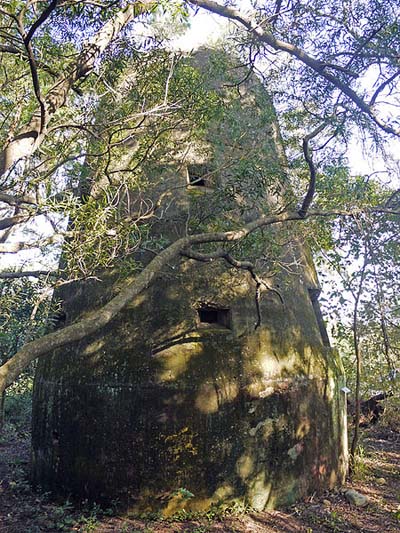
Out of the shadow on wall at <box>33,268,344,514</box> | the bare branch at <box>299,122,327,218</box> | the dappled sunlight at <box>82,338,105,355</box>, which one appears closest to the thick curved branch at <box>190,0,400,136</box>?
the bare branch at <box>299,122,327,218</box>

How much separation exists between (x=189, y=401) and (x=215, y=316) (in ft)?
4.97

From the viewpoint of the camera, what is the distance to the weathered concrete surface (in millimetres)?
6457

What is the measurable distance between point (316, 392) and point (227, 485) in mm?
2035

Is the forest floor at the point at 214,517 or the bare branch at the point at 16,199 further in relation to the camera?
the forest floor at the point at 214,517

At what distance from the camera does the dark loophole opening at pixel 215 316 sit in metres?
7.42

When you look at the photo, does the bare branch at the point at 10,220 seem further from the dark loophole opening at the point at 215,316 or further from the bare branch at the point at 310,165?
the bare branch at the point at 310,165

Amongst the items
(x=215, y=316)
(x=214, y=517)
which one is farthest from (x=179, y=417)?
(x=215, y=316)

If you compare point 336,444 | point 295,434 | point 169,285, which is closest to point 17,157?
point 169,285

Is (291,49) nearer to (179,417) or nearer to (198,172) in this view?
(198,172)

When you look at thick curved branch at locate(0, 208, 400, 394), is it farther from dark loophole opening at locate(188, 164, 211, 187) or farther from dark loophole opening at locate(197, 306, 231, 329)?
dark loophole opening at locate(188, 164, 211, 187)

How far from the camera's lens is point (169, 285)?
7.38 metres

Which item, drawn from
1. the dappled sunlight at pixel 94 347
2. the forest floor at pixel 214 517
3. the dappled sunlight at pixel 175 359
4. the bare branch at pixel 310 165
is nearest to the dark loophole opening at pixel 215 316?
the dappled sunlight at pixel 175 359

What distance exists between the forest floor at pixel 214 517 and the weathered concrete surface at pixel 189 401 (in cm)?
19

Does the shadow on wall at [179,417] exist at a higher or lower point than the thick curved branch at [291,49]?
lower
